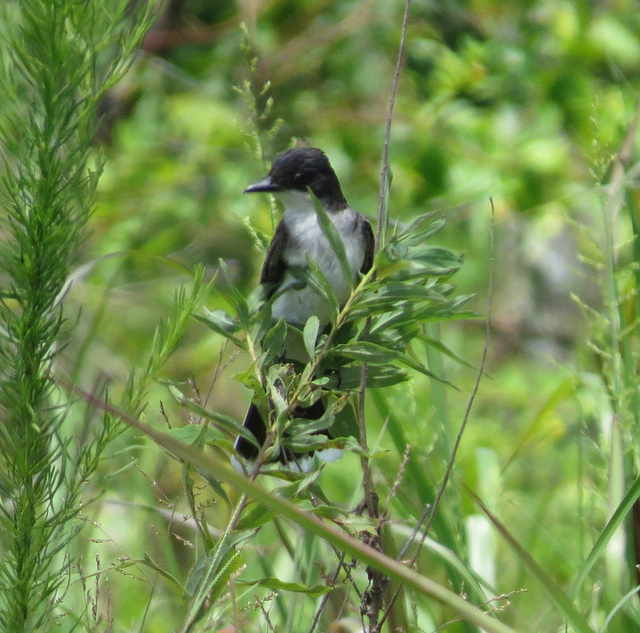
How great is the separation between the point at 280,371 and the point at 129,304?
317 cm

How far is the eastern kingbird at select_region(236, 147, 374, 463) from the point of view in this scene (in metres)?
2.46

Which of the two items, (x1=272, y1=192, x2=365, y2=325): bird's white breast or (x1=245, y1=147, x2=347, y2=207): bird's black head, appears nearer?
(x1=272, y1=192, x2=365, y2=325): bird's white breast

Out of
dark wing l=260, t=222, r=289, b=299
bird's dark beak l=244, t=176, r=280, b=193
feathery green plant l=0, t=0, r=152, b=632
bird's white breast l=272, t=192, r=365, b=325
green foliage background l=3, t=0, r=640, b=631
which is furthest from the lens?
green foliage background l=3, t=0, r=640, b=631

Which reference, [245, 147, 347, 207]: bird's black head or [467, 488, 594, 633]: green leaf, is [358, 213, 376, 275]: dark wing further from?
[467, 488, 594, 633]: green leaf

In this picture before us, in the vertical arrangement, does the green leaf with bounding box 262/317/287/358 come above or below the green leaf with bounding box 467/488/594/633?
above

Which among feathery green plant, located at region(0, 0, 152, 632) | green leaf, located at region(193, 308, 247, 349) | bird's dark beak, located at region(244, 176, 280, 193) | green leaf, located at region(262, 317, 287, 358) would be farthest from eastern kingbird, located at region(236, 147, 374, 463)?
feathery green plant, located at region(0, 0, 152, 632)

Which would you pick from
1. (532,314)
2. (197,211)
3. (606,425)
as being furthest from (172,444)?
(532,314)

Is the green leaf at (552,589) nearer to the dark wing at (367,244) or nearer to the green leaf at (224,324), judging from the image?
the green leaf at (224,324)

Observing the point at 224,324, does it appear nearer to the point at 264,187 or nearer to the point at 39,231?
the point at 39,231

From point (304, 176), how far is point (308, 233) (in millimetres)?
185

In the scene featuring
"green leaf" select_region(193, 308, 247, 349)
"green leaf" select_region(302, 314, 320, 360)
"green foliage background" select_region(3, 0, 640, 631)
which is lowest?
"green foliage background" select_region(3, 0, 640, 631)

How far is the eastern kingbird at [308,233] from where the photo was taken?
246 cm

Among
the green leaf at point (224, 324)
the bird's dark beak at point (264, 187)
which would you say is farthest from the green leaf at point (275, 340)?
the bird's dark beak at point (264, 187)

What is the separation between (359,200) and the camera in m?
4.64
